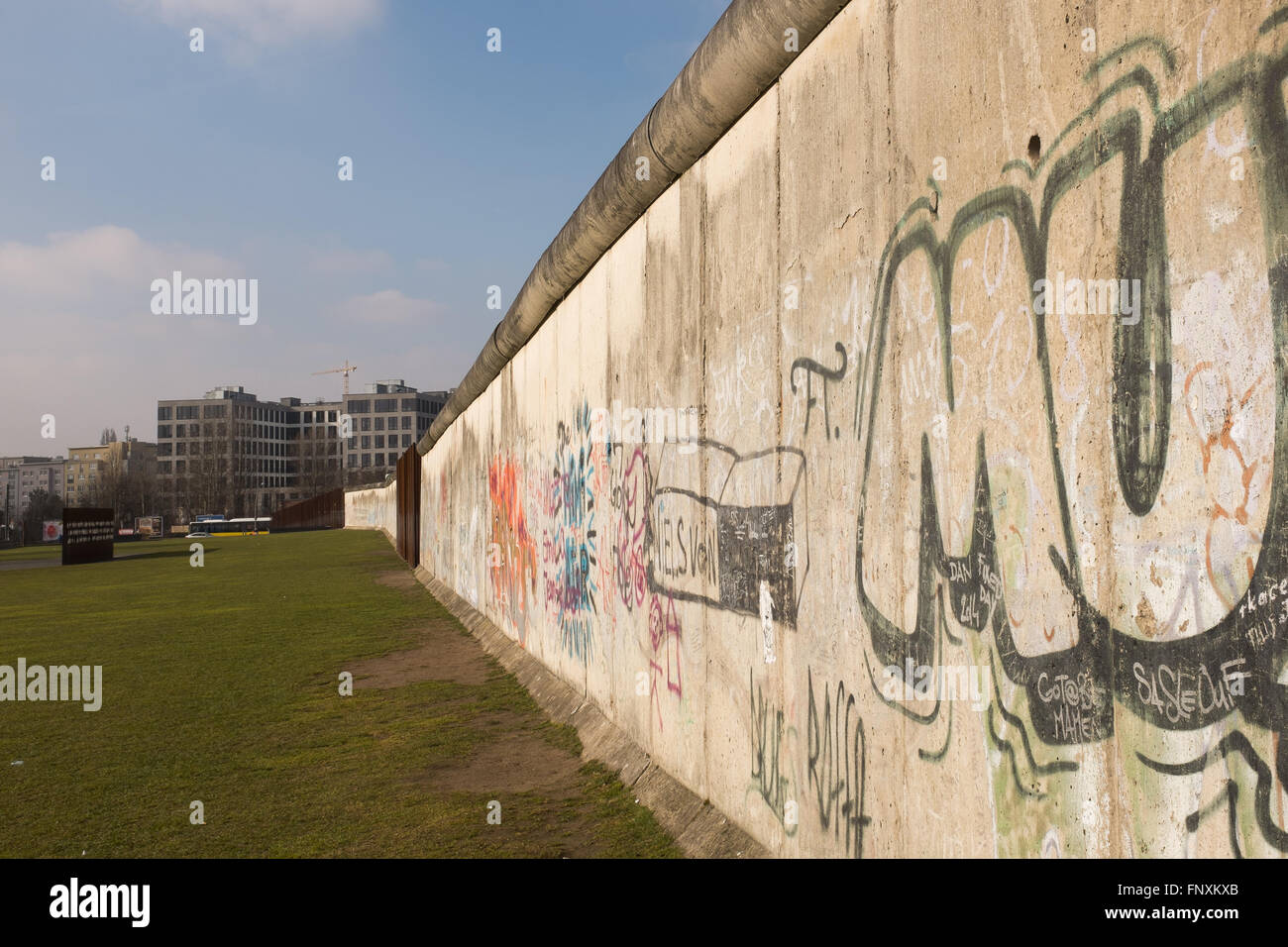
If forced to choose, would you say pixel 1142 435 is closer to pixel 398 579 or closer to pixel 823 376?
pixel 823 376

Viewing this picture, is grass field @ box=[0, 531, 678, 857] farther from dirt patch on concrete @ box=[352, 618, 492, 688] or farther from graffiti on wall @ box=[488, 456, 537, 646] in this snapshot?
graffiti on wall @ box=[488, 456, 537, 646]

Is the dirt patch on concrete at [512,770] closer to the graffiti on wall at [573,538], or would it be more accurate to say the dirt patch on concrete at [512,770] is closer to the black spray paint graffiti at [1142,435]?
the graffiti on wall at [573,538]

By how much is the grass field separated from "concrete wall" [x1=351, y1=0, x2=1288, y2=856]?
126 cm

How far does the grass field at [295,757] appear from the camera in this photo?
17.3 ft

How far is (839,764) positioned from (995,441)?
60.2 inches


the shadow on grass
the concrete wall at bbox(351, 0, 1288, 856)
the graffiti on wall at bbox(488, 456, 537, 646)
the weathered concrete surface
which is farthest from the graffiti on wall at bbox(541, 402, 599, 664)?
the shadow on grass

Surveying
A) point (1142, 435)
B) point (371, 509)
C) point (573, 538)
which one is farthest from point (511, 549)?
point (371, 509)

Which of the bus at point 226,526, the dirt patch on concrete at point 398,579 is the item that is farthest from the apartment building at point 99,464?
the dirt patch on concrete at point 398,579

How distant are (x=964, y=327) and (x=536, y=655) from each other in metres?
8.02

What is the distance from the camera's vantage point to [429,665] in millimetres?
11477

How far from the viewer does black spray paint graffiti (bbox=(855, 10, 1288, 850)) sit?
1924mm

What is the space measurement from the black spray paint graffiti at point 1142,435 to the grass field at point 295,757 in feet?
9.44
